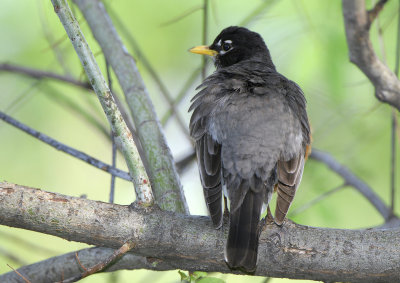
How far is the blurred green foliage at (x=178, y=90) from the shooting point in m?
4.84

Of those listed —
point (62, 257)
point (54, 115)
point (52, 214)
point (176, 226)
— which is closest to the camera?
point (52, 214)

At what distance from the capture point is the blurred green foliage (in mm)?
4844

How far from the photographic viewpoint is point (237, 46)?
18.0 feet

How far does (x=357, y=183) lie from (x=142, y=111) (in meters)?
1.98

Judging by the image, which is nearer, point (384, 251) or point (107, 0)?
point (384, 251)

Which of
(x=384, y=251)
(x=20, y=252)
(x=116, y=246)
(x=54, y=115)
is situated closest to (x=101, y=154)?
(x=54, y=115)

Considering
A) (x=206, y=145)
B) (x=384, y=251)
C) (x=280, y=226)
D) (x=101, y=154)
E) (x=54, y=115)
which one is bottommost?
(x=384, y=251)

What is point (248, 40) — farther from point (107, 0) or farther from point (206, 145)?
point (206, 145)

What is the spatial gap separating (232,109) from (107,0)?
152 centimetres

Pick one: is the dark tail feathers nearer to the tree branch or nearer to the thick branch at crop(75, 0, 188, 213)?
the thick branch at crop(75, 0, 188, 213)

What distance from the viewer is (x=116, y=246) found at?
2869mm

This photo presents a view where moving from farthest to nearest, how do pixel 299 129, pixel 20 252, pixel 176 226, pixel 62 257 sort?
pixel 20 252 → pixel 299 129 → pixel 62 257 → pixel 176 226

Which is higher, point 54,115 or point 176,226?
point 54,115

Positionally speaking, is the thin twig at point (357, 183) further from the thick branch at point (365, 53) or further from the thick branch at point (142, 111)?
the thick branch at point (142, 111)
